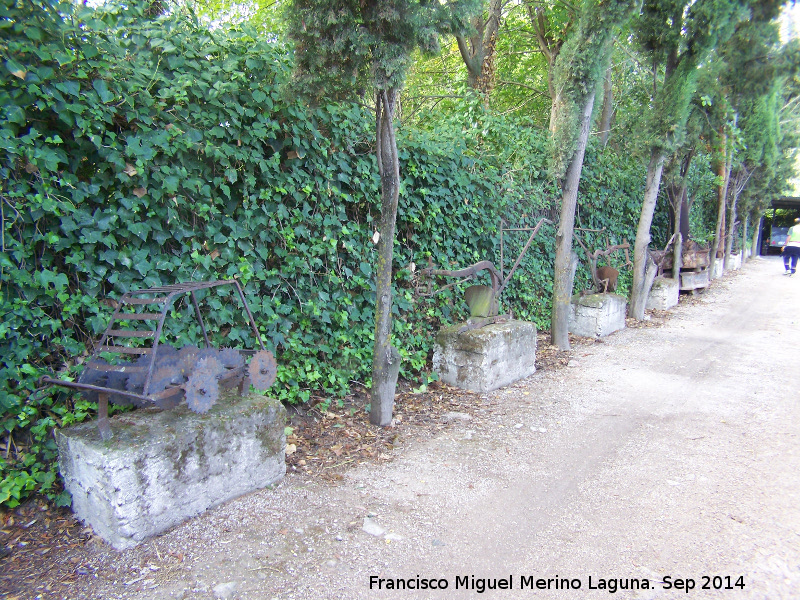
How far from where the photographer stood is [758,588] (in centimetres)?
253

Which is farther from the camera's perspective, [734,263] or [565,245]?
[734,263]

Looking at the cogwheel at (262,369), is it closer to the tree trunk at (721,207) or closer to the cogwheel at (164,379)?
the cogwheel at (164,379)

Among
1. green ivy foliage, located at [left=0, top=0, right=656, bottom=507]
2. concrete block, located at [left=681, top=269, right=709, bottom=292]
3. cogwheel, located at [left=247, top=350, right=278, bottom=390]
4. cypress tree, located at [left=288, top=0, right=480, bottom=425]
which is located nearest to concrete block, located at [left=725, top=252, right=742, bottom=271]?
concrete block, located at [left=681, top=269, right=709, bottom=292]

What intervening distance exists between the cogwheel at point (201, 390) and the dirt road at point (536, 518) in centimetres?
70

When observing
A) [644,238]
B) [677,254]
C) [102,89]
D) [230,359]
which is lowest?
[230,359]

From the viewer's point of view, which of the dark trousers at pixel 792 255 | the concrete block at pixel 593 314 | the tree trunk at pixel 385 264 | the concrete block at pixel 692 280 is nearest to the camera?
the tree trunk at pixel 385 264

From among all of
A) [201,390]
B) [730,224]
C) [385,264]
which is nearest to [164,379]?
[201,390]

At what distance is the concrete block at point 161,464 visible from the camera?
8.65ft

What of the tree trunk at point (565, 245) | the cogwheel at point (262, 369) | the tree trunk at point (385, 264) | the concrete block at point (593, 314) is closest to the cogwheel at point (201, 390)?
the cogwheel at point (262, 369)

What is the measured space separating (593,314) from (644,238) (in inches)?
94.0

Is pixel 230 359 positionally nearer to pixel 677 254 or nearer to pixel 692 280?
pixel 677 254

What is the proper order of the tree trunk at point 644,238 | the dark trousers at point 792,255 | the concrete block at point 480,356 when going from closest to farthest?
the concrete block at point 480,356, the tree trunk at point 644,238, the dark trousers at point 792,255

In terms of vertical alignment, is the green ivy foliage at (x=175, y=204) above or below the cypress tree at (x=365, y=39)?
below

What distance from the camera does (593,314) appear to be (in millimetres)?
8422
